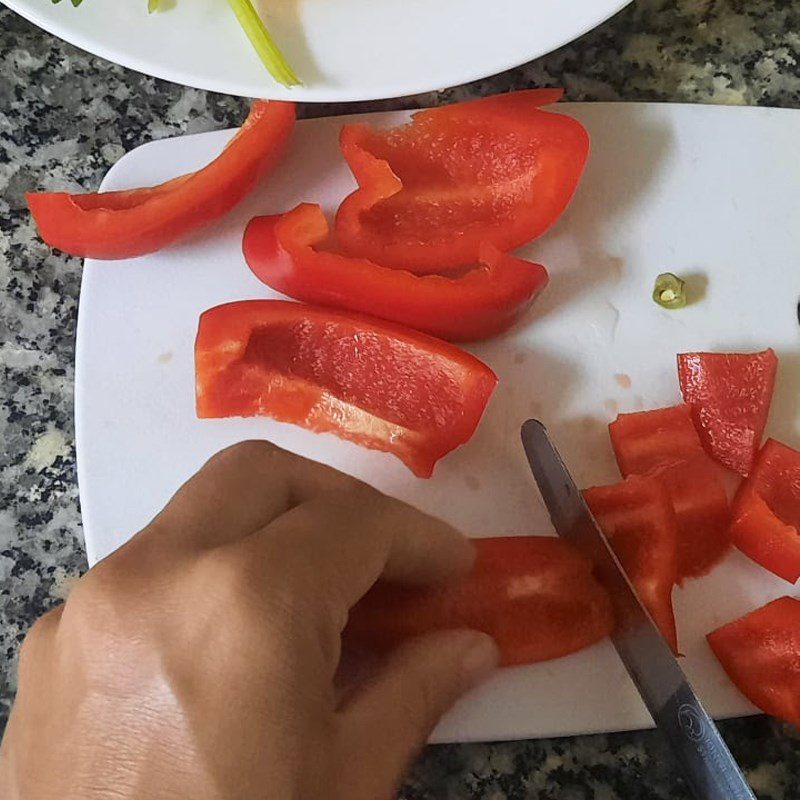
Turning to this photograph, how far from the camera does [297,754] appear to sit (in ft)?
2.32

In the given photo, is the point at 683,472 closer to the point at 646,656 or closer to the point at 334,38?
the point at 646,656

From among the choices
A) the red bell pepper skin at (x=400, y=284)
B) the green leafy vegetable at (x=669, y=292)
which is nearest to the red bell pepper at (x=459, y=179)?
the red bell pepper skin at (x=400, y=284)

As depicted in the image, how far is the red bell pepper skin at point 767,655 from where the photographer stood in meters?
0.97

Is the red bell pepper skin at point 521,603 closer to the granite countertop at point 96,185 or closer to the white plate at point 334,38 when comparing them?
the granite countertop at point 96,185

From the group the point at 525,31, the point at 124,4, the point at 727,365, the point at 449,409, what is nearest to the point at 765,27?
the point at 525,31

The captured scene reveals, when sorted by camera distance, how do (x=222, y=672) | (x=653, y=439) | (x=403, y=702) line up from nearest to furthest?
(x=222, y=672), (x=403, y=702), (x=653, y=439)

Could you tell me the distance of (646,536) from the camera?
1.00 meters

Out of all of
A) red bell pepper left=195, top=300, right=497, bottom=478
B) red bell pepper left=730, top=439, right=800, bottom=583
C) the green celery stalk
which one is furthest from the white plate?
red bell pepper left=730, top=439, right=800, bottom=583

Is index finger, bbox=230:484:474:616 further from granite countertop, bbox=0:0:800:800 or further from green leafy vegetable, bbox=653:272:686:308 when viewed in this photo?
green leafy vegetable, bbox=653:272:686:308

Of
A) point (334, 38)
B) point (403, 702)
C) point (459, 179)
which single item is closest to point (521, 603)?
point (403, 702)

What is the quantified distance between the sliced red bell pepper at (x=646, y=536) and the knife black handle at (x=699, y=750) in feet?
0.26

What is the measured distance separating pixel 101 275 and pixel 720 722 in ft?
2.74

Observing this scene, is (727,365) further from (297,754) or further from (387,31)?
(297,754)

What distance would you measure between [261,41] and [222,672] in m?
0.68
